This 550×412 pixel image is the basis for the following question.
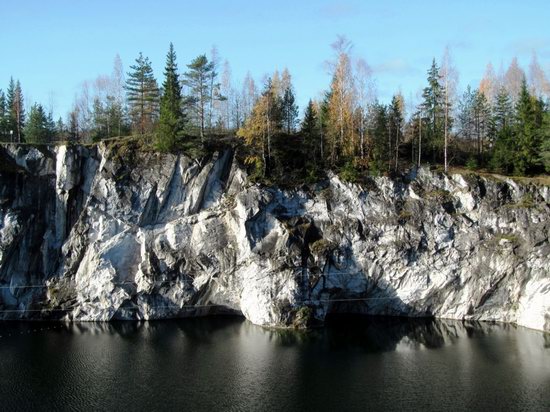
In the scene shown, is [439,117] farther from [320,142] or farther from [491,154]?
[320,142]

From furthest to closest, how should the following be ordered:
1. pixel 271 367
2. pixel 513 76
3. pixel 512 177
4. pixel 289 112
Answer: pixel 513 76 → pixel 289 112 → pixel 512 177 → pixel 271 367

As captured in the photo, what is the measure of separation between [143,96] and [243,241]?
2122 cm

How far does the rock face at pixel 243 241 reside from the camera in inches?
1636

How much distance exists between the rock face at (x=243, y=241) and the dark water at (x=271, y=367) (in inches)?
85.1

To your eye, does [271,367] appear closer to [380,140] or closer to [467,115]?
[380,140]

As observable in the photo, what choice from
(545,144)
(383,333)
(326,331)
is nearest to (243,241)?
(326,331)

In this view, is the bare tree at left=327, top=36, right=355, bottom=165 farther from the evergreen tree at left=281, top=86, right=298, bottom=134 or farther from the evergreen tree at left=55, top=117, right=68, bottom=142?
the evergreen tree at left=55, top=117, right=68, bottom=142

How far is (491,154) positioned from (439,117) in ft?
23.7

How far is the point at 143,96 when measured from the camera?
53.1 m

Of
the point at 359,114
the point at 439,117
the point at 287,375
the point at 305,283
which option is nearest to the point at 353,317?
the point at 305,283

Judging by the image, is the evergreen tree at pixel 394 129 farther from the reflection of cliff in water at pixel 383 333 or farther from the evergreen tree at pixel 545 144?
the reflection of cliff in water at pixel 383 333

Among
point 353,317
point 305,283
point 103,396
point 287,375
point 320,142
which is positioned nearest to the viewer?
point 103,396

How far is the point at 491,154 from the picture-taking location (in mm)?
49656

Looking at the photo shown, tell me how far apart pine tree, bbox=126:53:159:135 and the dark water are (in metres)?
22.5
